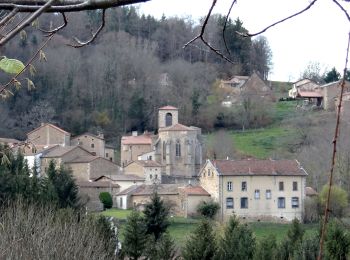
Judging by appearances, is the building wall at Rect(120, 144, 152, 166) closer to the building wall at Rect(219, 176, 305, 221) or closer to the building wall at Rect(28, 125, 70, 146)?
the building wall at Rect(28, 125, 70, 146)

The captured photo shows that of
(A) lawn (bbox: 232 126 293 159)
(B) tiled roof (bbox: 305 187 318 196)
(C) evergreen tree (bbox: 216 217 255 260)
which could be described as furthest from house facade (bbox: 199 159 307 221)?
(C) evergreen tree (bbox: 216 217 255 260)

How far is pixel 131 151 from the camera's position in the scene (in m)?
48.4

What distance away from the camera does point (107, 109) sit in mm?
54969

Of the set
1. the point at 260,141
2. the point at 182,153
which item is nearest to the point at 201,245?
the point at 182,153

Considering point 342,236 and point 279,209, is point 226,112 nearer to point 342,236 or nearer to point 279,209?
point 279,209

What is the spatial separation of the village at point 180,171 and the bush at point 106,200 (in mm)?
233

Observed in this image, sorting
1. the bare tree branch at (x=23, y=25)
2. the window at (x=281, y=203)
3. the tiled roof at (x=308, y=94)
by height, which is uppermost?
the tiled roof at (x=308, y=94)

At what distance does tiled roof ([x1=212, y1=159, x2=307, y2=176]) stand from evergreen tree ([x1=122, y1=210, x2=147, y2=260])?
46.7 feet

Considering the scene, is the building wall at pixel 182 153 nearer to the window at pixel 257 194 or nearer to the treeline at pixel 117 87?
the treeline at pixel 117 87

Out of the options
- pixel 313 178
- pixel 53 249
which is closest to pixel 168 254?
pixel 53 249

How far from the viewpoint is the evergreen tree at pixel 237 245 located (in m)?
20.9

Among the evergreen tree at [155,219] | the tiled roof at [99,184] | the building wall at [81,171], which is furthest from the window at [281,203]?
the evergreen tree at [155,219]

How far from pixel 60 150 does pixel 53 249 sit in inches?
1142

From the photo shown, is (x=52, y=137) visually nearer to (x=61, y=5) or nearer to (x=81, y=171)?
(x=81, y=171)
